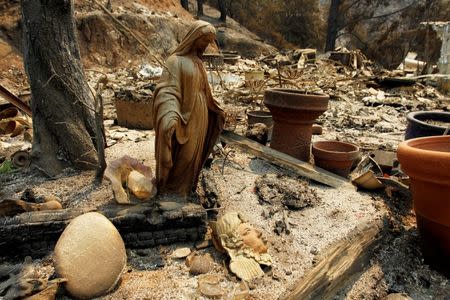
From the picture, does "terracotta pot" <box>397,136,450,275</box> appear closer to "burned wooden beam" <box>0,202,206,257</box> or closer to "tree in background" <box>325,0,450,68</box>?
"burned wooden beam" <box>0,202,206,257</box>

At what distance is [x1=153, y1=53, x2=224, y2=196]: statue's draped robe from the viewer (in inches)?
117

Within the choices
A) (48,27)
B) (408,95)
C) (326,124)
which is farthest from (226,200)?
(408,95)

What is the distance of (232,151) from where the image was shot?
5160mm

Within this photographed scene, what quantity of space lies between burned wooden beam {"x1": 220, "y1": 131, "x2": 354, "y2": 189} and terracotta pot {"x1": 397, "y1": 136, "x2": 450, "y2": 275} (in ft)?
3.95

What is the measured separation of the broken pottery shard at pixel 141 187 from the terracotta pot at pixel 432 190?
2297 millimetres

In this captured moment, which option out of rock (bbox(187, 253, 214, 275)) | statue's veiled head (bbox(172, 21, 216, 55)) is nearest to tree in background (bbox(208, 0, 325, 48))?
statue's veiled head (bbox(172, 21, 216, 55))

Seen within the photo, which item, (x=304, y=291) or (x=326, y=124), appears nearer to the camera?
(x=304, y=291)

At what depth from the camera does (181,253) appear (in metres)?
3.03

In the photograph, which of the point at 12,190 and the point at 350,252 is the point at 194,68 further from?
the point at 12,190

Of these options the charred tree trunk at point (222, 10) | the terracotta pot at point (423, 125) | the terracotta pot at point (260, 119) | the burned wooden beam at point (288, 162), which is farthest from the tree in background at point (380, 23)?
the burned wooden beam at point (288, 162)

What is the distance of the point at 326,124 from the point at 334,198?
384cm

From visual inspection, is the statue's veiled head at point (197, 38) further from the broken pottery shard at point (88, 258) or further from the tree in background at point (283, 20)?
the tree in background at point (283, 20)

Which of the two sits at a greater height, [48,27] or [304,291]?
[48,27]

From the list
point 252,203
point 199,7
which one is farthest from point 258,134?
point 199,7
